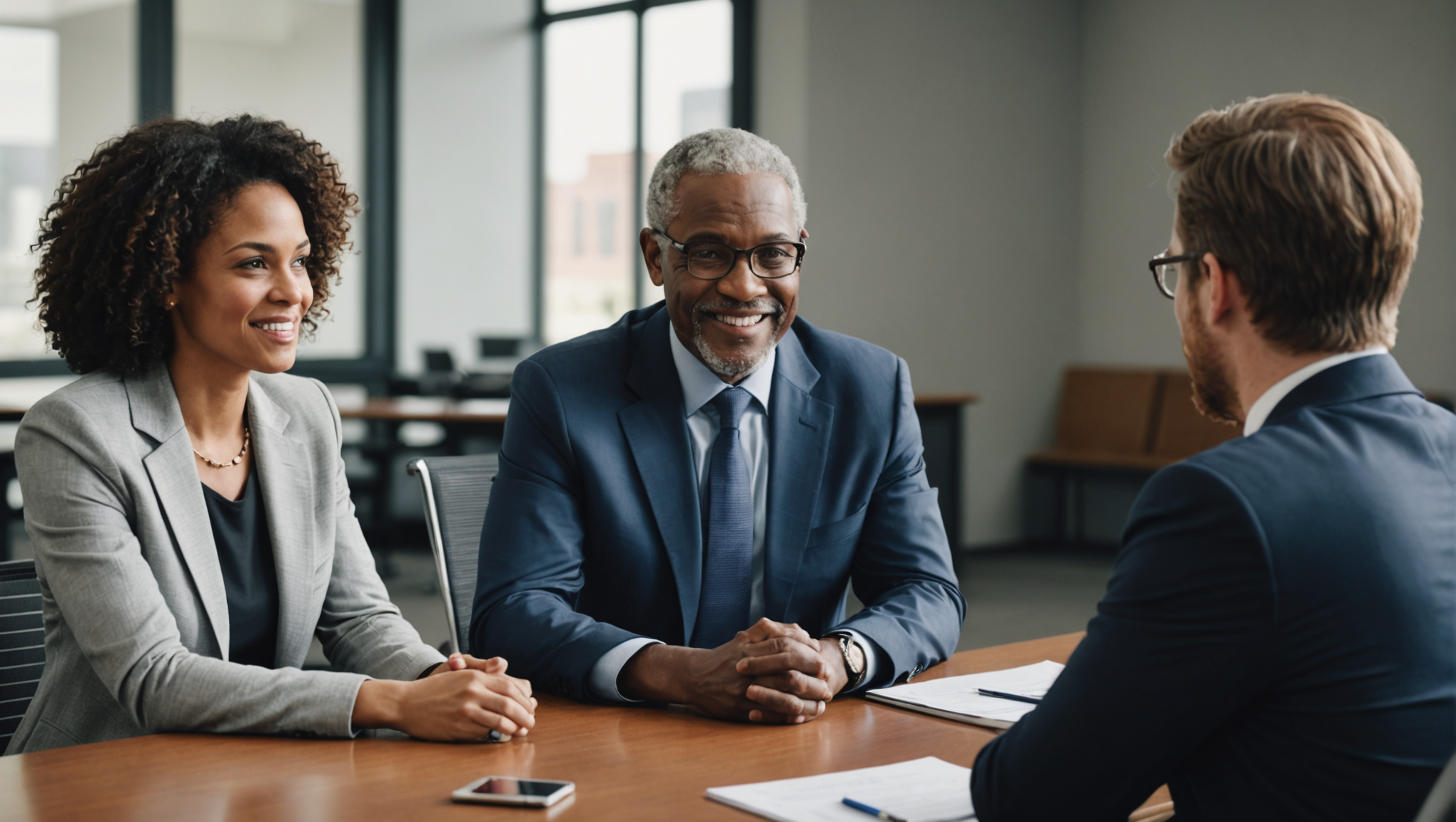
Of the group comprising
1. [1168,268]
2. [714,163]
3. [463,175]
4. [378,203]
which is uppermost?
[463,175]

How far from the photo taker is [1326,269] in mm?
1104

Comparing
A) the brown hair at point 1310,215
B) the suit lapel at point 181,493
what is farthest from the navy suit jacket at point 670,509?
the brown hair at point 1310,215

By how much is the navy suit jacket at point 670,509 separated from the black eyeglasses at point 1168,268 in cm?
61

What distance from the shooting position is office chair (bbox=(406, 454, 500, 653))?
Result: 2287 millimetres

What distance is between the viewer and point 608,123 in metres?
8.64

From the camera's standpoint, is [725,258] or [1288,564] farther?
[725,258]

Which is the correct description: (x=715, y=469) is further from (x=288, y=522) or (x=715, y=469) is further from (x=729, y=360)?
(x=288, y=522)

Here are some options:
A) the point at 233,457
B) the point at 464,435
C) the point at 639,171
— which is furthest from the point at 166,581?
the point at 639,171

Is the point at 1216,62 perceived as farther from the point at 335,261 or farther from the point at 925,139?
the point at 335,261

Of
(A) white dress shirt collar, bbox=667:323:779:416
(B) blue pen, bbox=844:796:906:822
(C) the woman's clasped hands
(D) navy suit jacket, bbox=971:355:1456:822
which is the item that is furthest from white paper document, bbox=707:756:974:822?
(A) white dress shirt collar, bbox=667:323:779:416

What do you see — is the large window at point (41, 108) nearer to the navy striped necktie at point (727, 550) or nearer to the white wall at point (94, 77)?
the white wall at point (94, 77)

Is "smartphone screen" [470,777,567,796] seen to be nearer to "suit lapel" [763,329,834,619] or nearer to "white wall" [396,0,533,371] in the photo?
"suit lapel" [763,329,834,619]

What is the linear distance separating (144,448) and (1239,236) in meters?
1.31

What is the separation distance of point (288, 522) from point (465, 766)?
2.09ft
